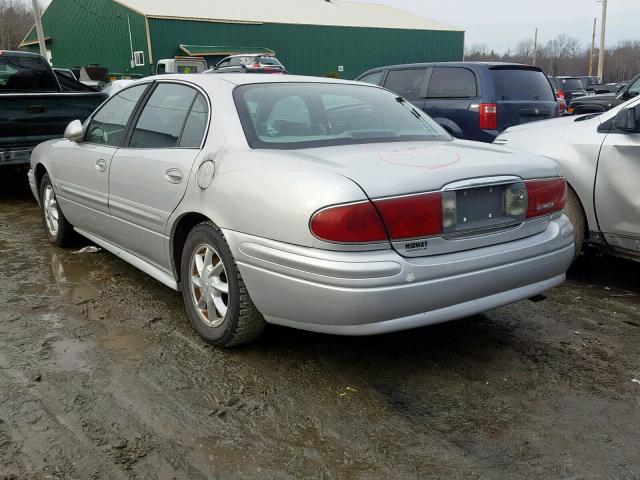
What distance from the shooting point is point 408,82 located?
9.44 m

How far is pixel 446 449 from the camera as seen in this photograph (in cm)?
260

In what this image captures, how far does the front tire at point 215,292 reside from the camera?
326cm

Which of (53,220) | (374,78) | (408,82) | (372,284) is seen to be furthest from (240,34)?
(372,284)

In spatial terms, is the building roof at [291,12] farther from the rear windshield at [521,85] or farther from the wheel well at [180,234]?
the wheel well at [180,234]

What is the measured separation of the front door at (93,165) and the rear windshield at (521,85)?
5.17m

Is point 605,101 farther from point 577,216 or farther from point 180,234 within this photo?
point 180,234

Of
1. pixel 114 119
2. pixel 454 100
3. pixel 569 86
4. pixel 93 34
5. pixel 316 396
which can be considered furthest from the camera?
pixel 93 34

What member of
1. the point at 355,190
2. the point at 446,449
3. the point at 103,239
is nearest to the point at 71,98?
the point at 103,239

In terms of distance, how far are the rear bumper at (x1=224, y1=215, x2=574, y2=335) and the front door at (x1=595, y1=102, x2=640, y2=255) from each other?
154 centimetres

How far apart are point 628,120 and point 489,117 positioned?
147 inches

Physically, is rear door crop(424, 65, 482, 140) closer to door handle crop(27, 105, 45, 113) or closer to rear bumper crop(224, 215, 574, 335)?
door handle crop(27, 105, 45, 113)

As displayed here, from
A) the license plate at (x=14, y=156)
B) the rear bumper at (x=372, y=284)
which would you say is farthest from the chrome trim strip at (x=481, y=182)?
the license plate at (x=14, y=156)

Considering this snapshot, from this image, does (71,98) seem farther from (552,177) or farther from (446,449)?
(446,449)

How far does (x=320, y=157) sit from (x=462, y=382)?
1.33 metres
